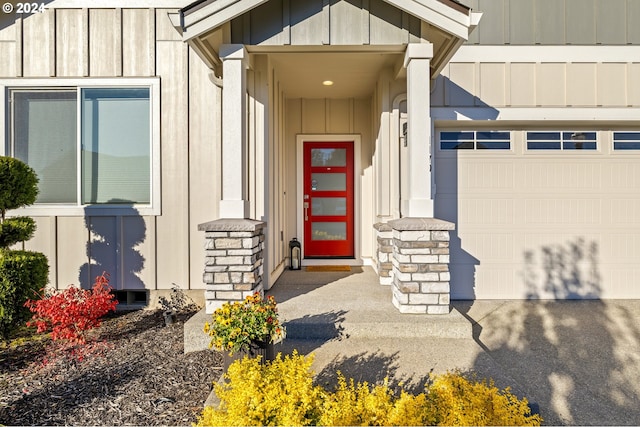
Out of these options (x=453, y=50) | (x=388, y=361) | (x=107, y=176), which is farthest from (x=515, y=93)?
(x=107, y=176)

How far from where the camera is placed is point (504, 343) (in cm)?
336

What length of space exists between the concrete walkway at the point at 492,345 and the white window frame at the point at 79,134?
6.14ft

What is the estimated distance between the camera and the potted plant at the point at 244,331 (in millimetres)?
2344

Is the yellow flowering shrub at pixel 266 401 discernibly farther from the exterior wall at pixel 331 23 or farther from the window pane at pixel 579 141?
the window pane at pixel 579 141

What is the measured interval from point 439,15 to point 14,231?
171 inches

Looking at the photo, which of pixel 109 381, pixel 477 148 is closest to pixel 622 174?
pixel 477 148

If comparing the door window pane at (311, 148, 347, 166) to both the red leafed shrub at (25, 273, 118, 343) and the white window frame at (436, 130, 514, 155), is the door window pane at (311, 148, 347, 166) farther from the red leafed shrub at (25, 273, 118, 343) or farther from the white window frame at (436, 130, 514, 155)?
the red leafed shrub at (25, 273, 118, 343)

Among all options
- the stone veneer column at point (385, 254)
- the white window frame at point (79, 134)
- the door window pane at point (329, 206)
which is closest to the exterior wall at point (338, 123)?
the door window pane at point (329, 206)

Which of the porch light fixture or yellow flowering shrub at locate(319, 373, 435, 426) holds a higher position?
the porch light fixture

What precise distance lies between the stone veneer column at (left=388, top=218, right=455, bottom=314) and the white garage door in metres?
1.46

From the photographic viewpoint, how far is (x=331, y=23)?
3.38 metres

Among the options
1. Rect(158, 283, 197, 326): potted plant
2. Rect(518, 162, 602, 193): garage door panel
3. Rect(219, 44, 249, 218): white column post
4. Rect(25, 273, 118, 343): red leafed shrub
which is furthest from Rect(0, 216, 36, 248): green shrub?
Rect(518, 162, 602, 193): garage door panel

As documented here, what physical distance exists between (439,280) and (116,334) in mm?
3064

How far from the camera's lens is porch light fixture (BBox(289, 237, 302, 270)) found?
5391mm
